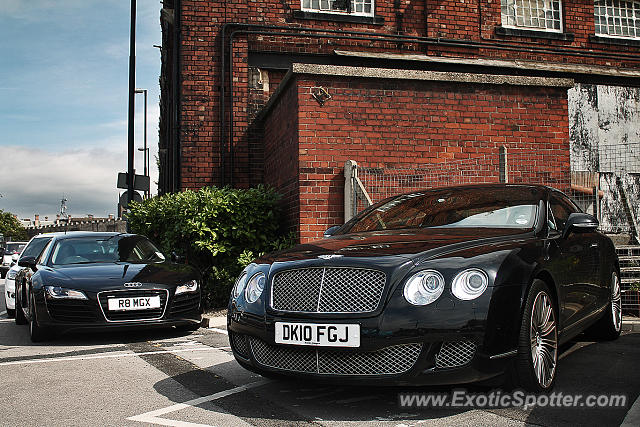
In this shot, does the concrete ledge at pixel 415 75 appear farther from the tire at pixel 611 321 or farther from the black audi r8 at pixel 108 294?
the tire at pixel 611 321

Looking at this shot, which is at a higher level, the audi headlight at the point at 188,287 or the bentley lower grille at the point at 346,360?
the audi headlight at the point at 188,287

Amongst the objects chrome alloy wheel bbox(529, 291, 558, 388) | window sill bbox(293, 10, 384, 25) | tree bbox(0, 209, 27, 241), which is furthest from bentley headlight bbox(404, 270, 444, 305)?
tree bbox(0, 209, 27, 241)

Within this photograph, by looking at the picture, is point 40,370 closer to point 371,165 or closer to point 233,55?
point 371,165

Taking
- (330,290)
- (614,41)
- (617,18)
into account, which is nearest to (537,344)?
(330,290)

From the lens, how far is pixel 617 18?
51.3 ft

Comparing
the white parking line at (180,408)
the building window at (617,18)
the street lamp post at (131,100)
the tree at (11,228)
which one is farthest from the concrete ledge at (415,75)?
the tree at (11,228)

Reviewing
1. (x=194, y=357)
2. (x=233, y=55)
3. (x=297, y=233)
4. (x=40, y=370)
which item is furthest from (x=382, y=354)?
(x=233, y=55)

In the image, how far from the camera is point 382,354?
377 cm

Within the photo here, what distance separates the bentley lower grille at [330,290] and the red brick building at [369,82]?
5.28 metres

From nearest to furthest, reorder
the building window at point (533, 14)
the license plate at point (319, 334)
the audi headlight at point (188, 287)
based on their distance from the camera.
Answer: the license plate at point (319, 334), the audi headlight at point (188, 287), the building window at point (533, 14)

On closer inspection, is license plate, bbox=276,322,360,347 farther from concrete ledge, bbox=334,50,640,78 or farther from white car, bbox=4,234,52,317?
concrete ledge, bbox=334,50,640,78

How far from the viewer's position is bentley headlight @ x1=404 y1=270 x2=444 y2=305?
3.76 metres

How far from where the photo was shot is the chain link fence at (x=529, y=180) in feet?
29.7

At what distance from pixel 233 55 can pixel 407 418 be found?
1011 cm
